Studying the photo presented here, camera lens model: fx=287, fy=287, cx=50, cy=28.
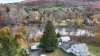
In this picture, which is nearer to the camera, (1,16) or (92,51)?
(92,51)

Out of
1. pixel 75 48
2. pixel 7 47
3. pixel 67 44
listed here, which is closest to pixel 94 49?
pixel 75 48

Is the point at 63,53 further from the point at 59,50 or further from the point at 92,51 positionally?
the point at 92,51

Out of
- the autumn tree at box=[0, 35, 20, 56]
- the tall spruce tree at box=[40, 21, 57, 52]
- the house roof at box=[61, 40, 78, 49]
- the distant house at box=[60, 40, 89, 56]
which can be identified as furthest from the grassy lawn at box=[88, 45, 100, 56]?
the autumn tree at box=[0, 35, 20, 56]

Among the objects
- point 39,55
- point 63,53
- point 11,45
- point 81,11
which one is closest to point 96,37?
point 63,53

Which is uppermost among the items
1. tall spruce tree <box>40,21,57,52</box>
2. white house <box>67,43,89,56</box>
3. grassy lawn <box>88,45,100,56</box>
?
tall spruce tree <box>40,21,57,52</box>

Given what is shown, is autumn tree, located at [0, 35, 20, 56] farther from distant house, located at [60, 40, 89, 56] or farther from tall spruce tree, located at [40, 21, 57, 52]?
distant house, located at [60, 40, 89, 56]

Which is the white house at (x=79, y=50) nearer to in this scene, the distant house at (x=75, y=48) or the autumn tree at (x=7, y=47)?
the distant house at (x=75, y=48)

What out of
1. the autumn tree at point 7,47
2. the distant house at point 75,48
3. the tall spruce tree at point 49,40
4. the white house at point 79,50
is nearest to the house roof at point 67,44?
the distant house at point 75,48

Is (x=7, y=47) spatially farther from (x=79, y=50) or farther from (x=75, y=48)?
(x=75, y=48)
